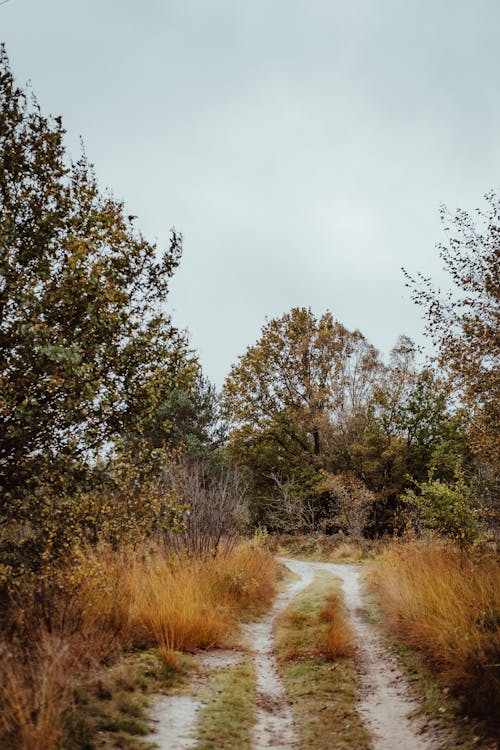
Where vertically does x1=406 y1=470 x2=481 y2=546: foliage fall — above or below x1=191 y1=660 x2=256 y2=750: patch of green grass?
above

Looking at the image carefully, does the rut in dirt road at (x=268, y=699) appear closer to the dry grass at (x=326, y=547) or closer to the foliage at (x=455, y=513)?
the foliage at (x=455, y=513)

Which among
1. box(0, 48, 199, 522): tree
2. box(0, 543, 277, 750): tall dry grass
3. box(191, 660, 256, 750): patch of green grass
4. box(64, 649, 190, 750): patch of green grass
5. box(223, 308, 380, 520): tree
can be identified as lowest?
box(191, 660, 256, 750): patch of green grass

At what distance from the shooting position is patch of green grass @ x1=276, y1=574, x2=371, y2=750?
489 centimetres

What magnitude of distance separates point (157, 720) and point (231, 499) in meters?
8.26

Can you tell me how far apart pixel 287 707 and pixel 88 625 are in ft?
7.50

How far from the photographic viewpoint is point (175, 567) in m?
9.45

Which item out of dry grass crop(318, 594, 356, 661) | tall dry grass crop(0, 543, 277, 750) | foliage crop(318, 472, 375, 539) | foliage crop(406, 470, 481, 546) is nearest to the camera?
tall dry grass crop(0, 543, 277, 750)

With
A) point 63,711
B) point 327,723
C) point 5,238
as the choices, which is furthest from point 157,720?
point 5,238

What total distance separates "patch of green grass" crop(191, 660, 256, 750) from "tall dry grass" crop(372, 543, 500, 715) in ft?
6.65

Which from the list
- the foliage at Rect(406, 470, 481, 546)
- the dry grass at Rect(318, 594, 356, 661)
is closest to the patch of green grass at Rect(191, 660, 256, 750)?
the dry grass at Rect(318, 594, 356, 661)

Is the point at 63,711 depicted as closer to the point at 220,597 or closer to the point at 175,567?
the point at 175,567

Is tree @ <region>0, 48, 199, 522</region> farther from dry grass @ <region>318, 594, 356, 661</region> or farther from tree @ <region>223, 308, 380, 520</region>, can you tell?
tree @ <region>223, 308, 380, 520</region>

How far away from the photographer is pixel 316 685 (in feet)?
20.5

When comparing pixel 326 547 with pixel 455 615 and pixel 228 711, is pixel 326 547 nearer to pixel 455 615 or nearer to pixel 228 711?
pixel 455 615
